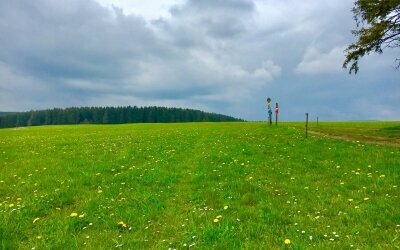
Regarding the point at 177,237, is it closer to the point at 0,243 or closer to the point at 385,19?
the point at 0,243

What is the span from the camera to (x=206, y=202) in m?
11.7

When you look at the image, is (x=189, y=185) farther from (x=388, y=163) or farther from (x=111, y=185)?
(x=388, y=163)

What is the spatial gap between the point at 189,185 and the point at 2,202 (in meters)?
6.36

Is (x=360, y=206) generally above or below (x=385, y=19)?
below

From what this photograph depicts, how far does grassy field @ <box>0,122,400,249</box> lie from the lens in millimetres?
8617

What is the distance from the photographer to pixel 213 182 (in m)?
14.4

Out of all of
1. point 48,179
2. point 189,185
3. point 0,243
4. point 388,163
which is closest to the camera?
point 0,243

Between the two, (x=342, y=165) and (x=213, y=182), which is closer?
(x=213, y=182)

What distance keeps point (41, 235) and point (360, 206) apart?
8.49 m

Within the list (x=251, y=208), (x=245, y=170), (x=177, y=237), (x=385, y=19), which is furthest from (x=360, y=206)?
(x=385, y=19)

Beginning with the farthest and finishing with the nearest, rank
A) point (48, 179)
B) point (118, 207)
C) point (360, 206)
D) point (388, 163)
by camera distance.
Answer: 1. point (388, 163)
2. point (48, 179)
3. point (118, 207)
4. point (360, 206)

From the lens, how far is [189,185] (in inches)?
558

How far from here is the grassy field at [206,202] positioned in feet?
28.3

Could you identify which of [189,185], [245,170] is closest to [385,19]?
[245,170]
